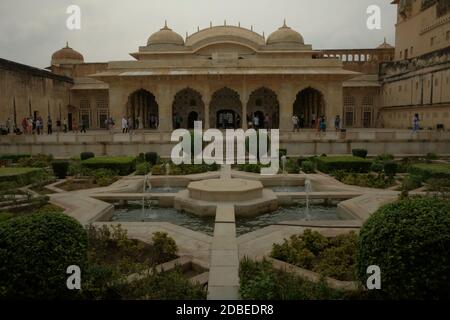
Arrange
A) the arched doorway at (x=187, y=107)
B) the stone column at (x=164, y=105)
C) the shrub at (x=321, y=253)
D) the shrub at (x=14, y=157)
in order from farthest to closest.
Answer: the arched doorway at (x=187, y=107)
the stone column at (x=164, y=105)
the shrub at (x=14, y=157)
the shrub at (x=321, y=253)

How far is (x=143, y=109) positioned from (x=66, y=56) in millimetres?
13111

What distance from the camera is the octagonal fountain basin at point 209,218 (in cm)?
794

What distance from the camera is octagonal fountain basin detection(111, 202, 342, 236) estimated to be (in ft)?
26.0

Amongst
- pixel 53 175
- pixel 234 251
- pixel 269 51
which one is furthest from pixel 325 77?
pixel 234 251

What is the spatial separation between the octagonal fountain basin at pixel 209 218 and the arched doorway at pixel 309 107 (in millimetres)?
19428

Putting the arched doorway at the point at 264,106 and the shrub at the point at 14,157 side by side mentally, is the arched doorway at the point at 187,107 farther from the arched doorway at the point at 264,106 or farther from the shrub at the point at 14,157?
the shrub at the point at 14,157

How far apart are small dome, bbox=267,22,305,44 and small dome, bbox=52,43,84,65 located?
742 inches

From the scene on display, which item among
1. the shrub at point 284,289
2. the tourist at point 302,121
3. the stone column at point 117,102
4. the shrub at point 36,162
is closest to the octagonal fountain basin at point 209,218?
the shrub at point 284,289

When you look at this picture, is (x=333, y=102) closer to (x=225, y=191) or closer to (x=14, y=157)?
(x=14, y=157)

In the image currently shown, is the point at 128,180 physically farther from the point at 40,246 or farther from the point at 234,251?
the point at 40,246

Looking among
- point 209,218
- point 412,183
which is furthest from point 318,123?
point 209,218

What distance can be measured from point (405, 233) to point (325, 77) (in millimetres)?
21945

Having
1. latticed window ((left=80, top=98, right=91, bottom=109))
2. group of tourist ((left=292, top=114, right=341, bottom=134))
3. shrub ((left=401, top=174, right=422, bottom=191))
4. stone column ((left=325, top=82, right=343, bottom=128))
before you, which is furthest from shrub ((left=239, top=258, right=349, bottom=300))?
latticed window ((left=80, top=98, right=91, bottom=109))

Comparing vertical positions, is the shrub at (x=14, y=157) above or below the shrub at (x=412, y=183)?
above
